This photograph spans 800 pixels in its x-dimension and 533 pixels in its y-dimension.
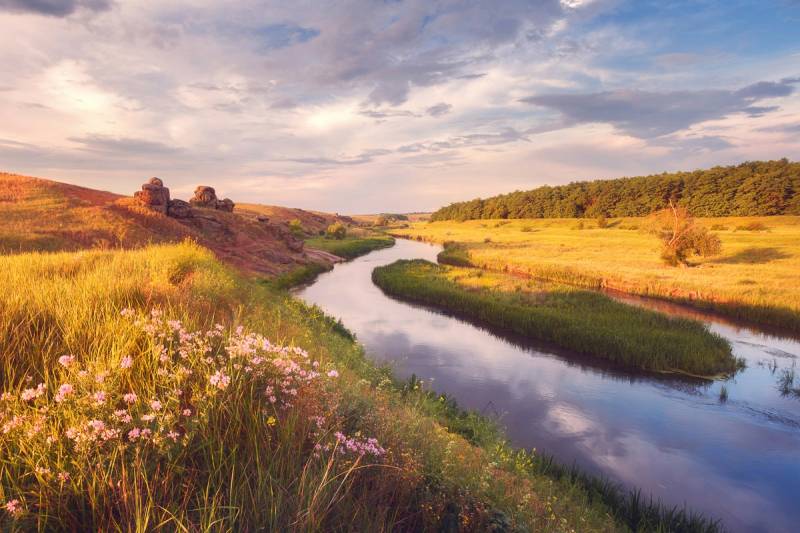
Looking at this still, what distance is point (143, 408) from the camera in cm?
303

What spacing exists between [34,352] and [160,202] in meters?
31.5

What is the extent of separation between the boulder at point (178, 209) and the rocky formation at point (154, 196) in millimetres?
385

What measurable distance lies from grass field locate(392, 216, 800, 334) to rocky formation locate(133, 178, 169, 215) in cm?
3147

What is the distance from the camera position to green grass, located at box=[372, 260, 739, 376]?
15.6 metres

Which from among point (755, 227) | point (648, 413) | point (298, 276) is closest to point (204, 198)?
point (298, 276)

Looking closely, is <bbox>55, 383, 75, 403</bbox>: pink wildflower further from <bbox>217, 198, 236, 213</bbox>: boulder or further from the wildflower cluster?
<bbox>217, 198, 236, 213</bbox>: boulder

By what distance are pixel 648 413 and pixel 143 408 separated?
14104mm

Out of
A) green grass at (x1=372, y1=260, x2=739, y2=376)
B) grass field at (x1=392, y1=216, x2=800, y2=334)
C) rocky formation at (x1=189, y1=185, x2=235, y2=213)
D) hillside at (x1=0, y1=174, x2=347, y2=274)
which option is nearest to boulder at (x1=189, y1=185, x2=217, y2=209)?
rocky formation at (x1=189, y1=185, x2=235, y2=213)

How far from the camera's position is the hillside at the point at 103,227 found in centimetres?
2052

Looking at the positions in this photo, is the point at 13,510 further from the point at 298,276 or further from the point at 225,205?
the point at 225,205

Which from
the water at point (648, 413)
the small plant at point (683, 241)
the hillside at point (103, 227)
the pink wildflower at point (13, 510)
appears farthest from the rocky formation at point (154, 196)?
the small plant at point (683, 241)

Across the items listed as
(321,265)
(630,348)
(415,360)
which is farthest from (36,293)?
(321,265)

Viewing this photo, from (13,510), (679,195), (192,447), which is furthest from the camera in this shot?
(679,195)

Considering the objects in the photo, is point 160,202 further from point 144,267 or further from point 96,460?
point 96,460
